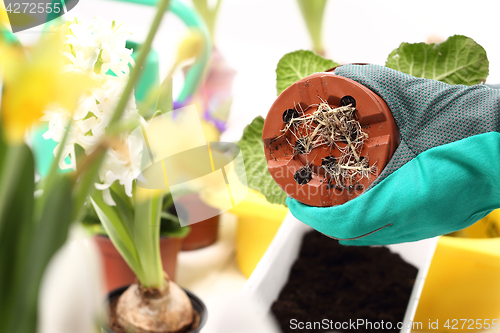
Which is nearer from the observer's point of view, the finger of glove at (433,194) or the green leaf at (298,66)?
the finger of glove at (433,194)

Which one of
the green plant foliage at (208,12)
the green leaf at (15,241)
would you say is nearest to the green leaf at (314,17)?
the green plant foliage at (208,12)

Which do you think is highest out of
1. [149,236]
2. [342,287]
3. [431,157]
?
[431,157]

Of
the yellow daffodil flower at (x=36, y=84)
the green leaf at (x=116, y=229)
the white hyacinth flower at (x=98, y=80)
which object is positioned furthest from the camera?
the green leaf at (x=116, y=229)

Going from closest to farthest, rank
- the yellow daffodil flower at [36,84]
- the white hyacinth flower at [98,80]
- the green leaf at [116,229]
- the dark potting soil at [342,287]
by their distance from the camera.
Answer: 1. the yellow daffodil flower at [36,84]
2. the white hyacinth flower at [98,80]
3. the green leaf at [116,229]
4. the dark potting soil at [342,287]

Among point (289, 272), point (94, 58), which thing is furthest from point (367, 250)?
point (94, 58)

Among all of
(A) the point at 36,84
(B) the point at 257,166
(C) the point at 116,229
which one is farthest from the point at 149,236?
(A) the point at 36,84

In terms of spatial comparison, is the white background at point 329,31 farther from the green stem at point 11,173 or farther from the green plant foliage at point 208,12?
the green stem at point 11,173

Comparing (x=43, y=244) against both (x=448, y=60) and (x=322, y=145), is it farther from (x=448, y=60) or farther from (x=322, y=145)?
(x=448, y=60)
